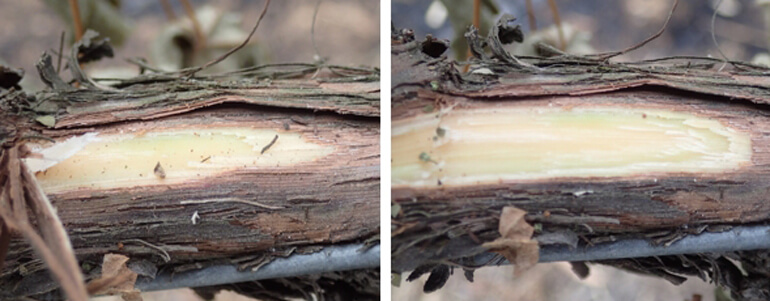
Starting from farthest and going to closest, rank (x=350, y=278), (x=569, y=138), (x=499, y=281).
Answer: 1. (x=499, y=281)
2. (x=350, y=278)
3. (x=569, y=138)

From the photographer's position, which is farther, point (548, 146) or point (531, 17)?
point (531, 17)

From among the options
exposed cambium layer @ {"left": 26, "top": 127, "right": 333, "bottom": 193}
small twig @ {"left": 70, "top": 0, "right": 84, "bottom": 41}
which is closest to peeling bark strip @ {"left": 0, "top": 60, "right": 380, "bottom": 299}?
exposed cambium layer @ {"left": 26, "top": 127, "right": 333, "bottom": 193}

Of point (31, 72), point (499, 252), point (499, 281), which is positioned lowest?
point (499, 252)

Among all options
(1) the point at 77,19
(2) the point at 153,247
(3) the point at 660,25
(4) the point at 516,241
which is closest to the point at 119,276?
(2) the point at 153,247

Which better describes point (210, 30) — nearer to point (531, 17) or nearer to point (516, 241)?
point (531, 17)

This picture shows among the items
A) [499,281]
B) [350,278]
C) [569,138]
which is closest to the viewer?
[569,138]

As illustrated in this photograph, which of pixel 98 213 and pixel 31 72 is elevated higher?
pixel 31 72

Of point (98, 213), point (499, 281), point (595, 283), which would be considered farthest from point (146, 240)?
point (595, 283)

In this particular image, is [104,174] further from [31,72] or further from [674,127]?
[31,72]
